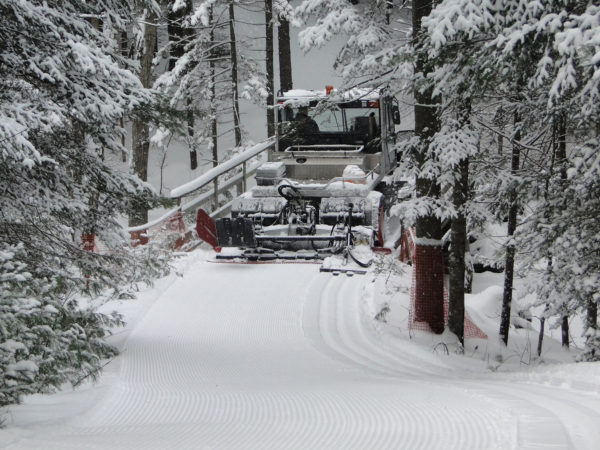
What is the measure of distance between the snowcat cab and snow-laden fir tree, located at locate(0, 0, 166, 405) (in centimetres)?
379

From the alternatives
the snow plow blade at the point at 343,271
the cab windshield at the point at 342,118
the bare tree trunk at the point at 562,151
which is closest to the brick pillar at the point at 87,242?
the snow plow blade at the point at 343,271

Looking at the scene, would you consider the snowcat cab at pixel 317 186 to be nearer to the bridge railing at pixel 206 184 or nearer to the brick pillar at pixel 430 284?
the bridge railing at pixel 206 184

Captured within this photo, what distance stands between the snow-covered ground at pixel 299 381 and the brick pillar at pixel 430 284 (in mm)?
290

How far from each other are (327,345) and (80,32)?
4565mm

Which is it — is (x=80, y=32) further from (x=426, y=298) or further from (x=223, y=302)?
A: (x=426, y=298)

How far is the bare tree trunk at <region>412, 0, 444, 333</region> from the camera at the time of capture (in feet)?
30.4

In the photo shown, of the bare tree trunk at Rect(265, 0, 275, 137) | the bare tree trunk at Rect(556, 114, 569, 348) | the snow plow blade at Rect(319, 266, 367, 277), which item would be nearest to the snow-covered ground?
the snow plow blade at Rect(319, 266, 367, 277)

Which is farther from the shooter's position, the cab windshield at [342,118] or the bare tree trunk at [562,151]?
the cab windshield at [342,118]

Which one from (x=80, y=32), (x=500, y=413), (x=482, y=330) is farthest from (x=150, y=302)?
(x=500, y=413)

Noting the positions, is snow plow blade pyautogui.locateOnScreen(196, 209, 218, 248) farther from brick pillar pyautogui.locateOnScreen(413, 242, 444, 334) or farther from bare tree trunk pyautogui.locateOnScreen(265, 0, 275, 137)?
bare tree trunk pyautogui.locateOnScreen(265, 0, 275, 137)

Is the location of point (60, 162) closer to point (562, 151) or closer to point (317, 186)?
point (562, 151)

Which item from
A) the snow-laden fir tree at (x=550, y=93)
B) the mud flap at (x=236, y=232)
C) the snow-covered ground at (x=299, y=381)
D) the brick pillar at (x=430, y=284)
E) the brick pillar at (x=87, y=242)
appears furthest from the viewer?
the mud flap at (x=236, y=232)

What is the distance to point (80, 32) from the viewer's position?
6.96m

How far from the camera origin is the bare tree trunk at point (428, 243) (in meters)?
9.27
